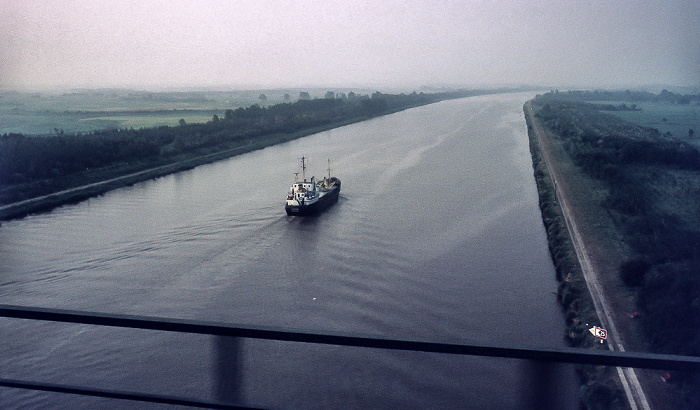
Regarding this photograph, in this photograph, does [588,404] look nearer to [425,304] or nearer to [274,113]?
[425,304]

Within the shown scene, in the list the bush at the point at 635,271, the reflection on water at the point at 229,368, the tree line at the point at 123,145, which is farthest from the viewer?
the tree line at the point at 123,145

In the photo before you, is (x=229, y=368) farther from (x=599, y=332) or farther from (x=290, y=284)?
(x=290, y=284)

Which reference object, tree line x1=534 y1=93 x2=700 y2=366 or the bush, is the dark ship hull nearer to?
tree line x1=534 y1=93 x2=700 y2=366

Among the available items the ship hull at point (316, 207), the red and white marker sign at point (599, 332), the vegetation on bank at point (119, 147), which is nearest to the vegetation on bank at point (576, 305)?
the red and white marker sign at point (599, 332)

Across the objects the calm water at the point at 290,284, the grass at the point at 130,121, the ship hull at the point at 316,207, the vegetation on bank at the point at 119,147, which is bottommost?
the calm water at the point at 290,284

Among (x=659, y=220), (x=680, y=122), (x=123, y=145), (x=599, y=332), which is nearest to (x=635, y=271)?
(x=599, y=332)

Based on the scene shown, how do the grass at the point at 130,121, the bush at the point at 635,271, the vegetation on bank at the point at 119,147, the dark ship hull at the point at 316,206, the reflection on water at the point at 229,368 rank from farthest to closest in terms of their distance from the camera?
the grass at the point at 130,121
the vegetation on bank at the point at 119,147
the dark ship hull at the point at 316,206
the bush at the point at 635,271
the reflection on water at the point at 229,368

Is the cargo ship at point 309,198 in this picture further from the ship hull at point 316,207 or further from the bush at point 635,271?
the bush at point 635,271
